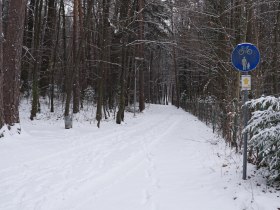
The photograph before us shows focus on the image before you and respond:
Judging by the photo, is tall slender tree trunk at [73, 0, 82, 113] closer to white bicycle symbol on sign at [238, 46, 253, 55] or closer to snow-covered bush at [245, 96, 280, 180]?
white bicycle symbol on sign at [238, 46, 253, 55]

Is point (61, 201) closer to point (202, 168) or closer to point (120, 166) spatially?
point (120, 166)

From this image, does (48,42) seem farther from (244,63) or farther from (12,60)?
(244,63)

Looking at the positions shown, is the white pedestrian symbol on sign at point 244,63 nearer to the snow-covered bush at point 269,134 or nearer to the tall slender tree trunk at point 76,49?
the snow-covered bush at point 269,134

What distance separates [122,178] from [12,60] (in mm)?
6866

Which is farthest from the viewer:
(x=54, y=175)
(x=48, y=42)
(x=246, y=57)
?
(x=48, y=42)

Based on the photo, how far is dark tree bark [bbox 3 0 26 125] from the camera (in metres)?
11.4

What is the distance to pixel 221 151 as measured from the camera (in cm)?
1043

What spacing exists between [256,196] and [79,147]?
683cm

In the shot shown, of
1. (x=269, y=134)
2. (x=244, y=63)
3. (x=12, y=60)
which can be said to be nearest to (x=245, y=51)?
(x=244, y=63)

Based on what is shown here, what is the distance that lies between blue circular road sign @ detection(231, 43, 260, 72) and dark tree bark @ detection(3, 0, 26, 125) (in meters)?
8.19

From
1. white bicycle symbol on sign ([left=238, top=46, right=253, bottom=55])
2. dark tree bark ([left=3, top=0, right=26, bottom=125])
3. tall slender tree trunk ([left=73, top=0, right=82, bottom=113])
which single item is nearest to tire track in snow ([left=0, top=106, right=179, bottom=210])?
dark tree bark ([left=3, top=0, right=26, bottom=125])

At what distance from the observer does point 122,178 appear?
7.21 meters

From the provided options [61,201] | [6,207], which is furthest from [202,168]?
[6,207]

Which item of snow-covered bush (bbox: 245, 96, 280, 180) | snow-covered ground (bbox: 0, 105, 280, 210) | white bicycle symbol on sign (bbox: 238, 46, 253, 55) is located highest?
white bicycle symbol on sign (bbox: 238, 46, 253, 55)
